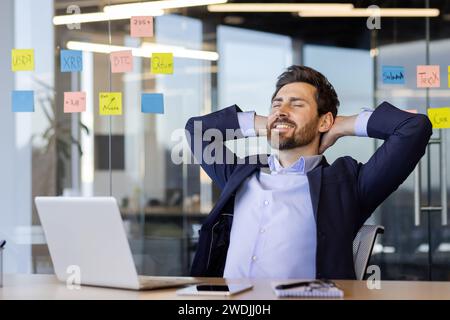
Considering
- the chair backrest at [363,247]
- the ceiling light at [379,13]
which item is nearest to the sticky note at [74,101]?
the ceiling light at [379,13]

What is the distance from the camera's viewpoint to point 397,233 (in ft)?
16.0

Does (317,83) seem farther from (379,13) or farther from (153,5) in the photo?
(153,5)

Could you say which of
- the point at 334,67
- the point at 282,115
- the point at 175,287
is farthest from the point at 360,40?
the point at 175,287

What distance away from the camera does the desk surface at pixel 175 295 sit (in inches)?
72.2

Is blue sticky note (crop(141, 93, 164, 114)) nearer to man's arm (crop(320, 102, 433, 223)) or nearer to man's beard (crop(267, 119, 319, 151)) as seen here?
man's beard (crop(267, 119, 319, 151))

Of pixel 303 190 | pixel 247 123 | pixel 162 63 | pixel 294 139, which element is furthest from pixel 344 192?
pixel 162 63

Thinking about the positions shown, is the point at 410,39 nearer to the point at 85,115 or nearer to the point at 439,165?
the point at 439,165

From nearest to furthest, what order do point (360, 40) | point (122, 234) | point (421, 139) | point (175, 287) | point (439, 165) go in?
point (122, 234), point (175, 287), point (421, 139), point (439, 165), point (360, 40)

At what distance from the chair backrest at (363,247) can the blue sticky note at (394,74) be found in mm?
2444

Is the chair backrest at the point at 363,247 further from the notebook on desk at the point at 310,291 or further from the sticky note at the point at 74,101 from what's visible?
the sticky note at the point at 74,101

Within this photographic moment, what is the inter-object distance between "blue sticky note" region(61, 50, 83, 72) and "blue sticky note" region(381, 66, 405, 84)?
71.9 inches

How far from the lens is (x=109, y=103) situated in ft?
16.1

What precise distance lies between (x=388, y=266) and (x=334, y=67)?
133cm

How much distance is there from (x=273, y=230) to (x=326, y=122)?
1.62 ft
